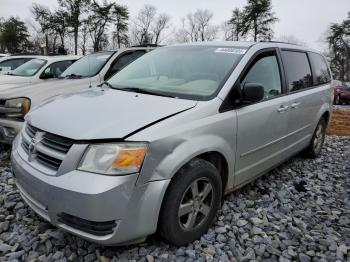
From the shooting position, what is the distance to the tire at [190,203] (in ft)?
8.08

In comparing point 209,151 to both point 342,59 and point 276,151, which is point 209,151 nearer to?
point 276,151

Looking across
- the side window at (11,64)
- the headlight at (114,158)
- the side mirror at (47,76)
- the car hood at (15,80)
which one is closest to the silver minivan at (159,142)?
the headlight at (114,158)

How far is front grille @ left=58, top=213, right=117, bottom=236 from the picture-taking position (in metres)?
2.24

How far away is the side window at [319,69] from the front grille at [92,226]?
149 inches

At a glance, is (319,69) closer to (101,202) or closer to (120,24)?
(101,202)

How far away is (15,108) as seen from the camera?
4.52 m

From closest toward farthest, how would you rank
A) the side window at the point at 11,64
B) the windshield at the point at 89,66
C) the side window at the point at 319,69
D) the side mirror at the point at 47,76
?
the side window at the point at 319,69 → the windshield at the point at 89,66 → the side mirror at the point at 47,76 → the side window at the point at 11,64

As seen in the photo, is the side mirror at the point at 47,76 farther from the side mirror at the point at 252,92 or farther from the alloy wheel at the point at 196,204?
the alloy wheel at the point at 196,204

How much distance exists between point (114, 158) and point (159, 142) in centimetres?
33

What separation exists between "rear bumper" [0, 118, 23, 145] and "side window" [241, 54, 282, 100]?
3.05m

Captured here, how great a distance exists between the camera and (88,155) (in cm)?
226

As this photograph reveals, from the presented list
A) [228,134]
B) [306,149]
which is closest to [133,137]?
[228,134]

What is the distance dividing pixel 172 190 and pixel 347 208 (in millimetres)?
2290

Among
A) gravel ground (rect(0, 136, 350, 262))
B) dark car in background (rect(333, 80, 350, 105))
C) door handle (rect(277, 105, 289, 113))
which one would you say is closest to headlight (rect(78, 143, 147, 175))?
gravel ground (rect(0, 136, 350, 262))
